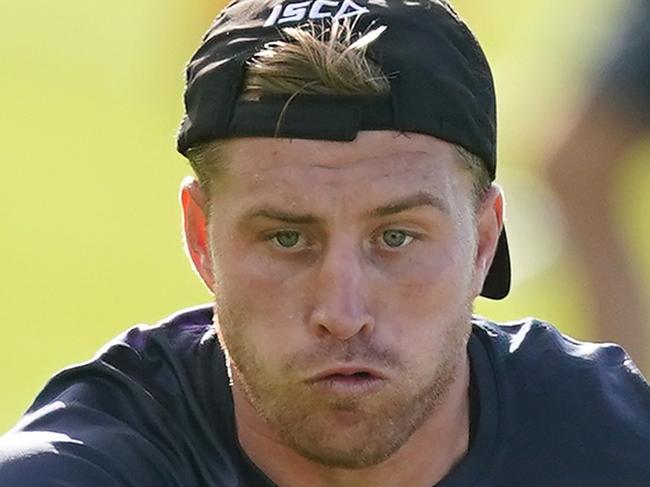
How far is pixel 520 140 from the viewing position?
21.6ft

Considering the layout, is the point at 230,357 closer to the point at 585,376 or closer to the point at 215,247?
the point at 215,247

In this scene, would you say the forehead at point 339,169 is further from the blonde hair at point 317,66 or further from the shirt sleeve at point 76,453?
the shirt sleeve at point 76,453

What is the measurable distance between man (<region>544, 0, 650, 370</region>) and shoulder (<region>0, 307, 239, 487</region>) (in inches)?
87.1

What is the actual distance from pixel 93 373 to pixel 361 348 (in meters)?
0.56

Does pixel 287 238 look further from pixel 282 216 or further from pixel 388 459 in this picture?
pixel 388 459

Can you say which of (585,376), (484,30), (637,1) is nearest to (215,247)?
(585,376)

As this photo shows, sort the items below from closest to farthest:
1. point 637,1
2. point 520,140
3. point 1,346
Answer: point 637,1 → point 520,140 → point 1,346

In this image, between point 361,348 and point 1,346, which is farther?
point 1,346

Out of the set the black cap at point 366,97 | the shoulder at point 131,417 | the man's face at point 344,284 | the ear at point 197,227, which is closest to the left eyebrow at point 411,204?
the man's face at point 344,284

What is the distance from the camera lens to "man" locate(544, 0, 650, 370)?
5.93 meters

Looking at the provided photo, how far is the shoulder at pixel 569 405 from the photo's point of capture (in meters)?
3.73

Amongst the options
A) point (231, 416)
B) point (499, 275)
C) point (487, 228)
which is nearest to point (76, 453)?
point (231, 416)

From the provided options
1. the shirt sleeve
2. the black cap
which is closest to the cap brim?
the black cap

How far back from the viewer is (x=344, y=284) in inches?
136
